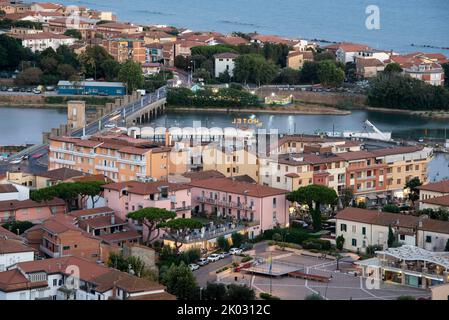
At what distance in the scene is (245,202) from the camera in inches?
395

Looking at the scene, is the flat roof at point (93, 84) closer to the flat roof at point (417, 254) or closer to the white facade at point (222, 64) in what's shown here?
the white facade at point (222, 64)

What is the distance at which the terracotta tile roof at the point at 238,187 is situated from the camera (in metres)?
10.1

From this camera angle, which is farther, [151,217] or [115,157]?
[115,157]

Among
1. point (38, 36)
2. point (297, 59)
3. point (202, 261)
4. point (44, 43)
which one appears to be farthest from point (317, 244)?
point (38, 36)

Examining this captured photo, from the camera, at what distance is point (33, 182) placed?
442 inches

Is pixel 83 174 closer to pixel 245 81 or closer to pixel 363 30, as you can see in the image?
pixel 245 81

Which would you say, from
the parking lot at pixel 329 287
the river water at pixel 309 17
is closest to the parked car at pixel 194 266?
the parking lot at pixel 329 287

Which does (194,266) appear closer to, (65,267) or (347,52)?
(65,267)

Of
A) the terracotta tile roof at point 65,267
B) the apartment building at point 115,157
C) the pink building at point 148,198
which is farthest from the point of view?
the apartment building at point 115,157

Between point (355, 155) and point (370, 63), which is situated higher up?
point (370, 63)

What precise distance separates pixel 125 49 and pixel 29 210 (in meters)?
12.6

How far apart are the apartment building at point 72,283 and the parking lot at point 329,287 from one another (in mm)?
845

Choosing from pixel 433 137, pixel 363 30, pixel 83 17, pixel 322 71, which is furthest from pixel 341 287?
pixel 363 30
